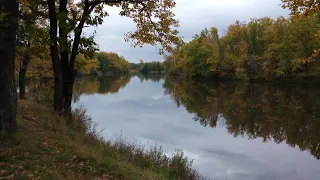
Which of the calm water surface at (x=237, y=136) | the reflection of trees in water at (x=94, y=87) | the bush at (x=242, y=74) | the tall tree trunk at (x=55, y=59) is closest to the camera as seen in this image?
the tall tree trunk at (x=55, y=59)

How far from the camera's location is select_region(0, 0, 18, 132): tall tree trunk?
25.8 feet

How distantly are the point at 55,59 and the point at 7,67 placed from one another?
471 cm

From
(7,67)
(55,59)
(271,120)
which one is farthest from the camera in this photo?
(271,120)

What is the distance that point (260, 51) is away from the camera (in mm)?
66625

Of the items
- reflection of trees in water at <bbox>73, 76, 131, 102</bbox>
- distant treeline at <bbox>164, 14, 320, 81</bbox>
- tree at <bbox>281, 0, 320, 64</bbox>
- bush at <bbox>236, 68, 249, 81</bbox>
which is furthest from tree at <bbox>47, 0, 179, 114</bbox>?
bush at <bbox>236, 68, 249, 81</bbox>

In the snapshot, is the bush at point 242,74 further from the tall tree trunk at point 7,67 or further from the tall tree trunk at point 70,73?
the tall tree trunk at point 7,67

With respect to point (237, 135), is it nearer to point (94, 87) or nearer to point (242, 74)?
point (94, 87)

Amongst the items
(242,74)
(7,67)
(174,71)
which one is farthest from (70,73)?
(174,71)

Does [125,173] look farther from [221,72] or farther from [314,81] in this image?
[221,72]

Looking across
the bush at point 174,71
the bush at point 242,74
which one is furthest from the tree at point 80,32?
the bush at point 174,71

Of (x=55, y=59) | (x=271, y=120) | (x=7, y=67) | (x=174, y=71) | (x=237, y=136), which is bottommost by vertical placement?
(x=237, y=136)

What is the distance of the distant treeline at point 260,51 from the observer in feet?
171

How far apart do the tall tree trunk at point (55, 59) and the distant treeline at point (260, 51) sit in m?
34.0

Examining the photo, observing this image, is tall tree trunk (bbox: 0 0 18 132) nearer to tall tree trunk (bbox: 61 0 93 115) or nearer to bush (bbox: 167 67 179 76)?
tall tree trunk (bbox: 61 0 93 115)
